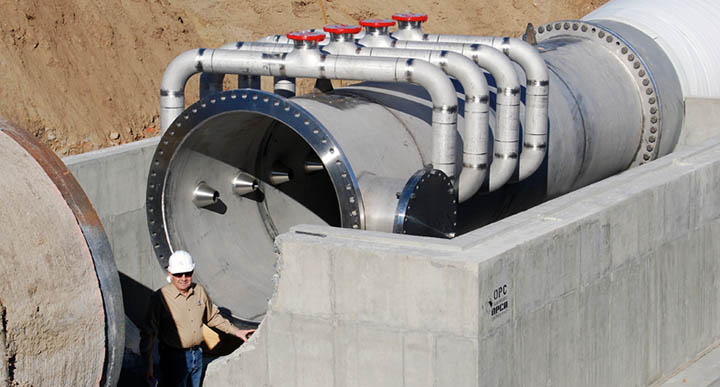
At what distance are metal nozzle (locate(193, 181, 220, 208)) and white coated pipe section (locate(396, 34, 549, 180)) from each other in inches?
→ 104

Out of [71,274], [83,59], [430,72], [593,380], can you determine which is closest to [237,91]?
[430,72]

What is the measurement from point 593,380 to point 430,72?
2530 mm

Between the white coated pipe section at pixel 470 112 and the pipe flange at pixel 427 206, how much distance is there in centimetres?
48

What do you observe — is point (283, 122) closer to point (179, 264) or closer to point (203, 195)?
point (179, 264)

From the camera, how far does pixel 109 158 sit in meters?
10.9

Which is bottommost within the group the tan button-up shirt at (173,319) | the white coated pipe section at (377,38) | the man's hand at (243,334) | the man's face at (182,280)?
the man's hand at (243,334)

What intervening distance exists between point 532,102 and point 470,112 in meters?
1.03

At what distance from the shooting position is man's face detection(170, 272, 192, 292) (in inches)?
332

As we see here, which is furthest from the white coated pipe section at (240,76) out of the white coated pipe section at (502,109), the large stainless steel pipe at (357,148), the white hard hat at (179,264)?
the white hard hat at (179,264)

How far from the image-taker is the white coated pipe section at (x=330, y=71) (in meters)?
8.88

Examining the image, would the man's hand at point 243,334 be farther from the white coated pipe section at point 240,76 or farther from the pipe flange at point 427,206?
the white coated pipe section at point 240,76

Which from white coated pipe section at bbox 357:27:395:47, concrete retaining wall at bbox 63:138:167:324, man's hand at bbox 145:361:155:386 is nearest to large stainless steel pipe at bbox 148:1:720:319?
white coated pipe section at bbox 357:27:395:47

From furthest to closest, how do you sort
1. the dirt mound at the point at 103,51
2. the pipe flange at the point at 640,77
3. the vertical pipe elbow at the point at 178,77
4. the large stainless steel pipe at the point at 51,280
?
the dirt mound at the point at 103,51 < the pipe flange at the point at 640,77 < the vertical pipe elbow at the point at 178,77 < the large stainless steel pipe at the point at 51,280

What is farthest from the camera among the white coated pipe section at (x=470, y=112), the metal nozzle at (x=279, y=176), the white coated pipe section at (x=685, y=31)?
the white coated pipe section at (x=685, y=31)
